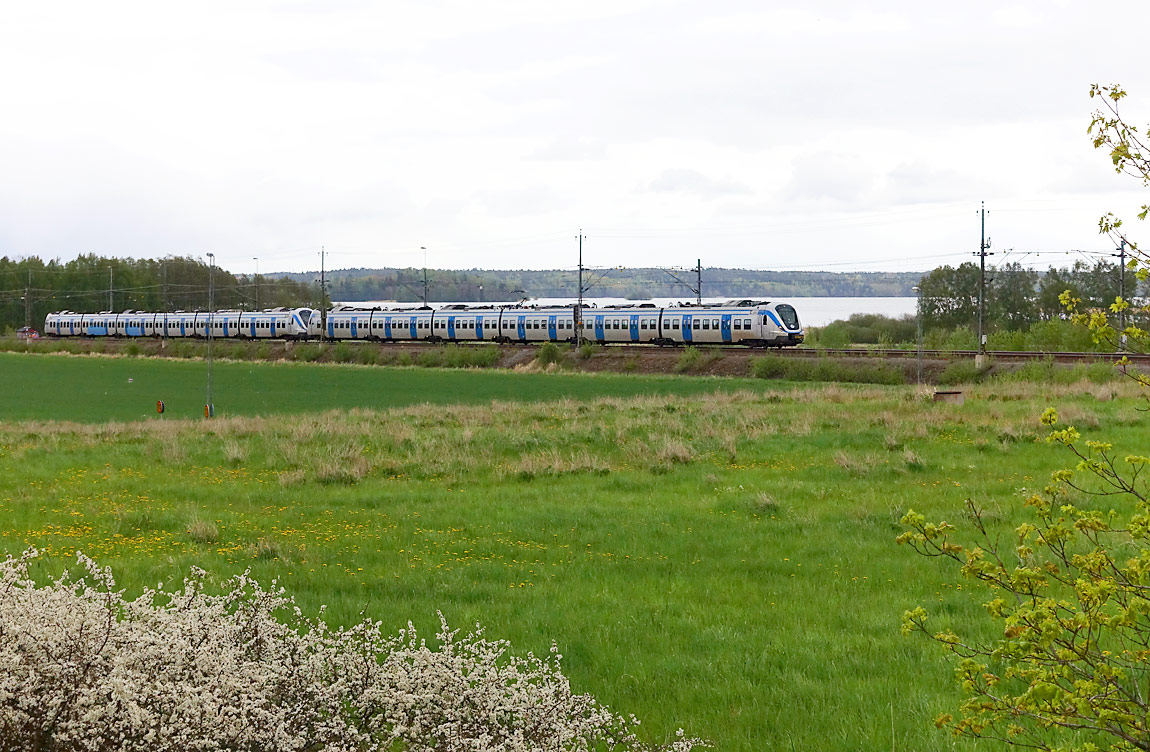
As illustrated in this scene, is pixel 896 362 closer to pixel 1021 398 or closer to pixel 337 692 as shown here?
pixel 1021 398

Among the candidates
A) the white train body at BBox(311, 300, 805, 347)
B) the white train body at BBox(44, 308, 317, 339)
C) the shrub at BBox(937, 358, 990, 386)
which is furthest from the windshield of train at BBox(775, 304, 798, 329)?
the white train body at BBox(44, 308, 317, 339)

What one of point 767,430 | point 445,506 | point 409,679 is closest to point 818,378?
point 767,430

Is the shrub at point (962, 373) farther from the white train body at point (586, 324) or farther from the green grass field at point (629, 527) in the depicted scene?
the green grass field at point (629, 527)

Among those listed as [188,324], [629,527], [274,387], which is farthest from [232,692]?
[188,324]

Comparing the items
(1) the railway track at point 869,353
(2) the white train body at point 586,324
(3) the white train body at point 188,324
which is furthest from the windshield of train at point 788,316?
(3) the white train body at point 188,324

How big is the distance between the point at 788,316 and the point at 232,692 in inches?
2576

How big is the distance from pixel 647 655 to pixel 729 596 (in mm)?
2422

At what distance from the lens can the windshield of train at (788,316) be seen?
6900 cm

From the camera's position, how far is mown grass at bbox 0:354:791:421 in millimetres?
48625

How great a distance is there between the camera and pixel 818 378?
198ft

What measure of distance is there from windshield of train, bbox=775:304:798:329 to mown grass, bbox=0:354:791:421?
9.60m

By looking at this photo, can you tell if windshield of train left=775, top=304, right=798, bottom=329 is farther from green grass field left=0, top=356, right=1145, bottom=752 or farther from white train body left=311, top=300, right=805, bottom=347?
green grass field left=0, top=356, right=1145, bottom=752

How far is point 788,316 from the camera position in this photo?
228 ft

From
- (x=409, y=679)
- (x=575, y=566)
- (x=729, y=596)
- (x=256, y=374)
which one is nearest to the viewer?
(x=409, y=679)
